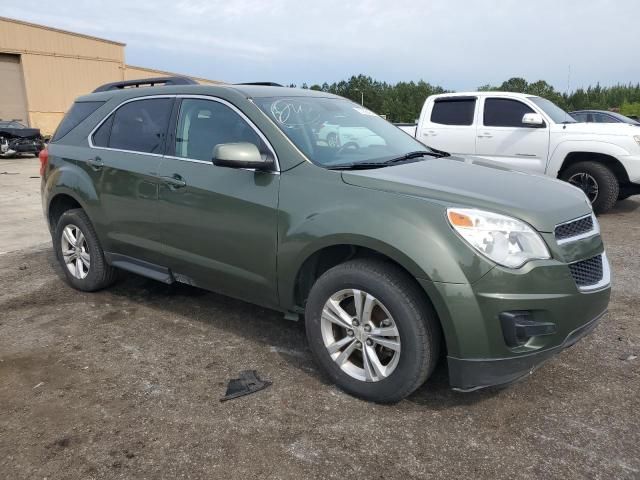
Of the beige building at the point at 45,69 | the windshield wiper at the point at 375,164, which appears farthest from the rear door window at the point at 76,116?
the beige building at the point at 45,69

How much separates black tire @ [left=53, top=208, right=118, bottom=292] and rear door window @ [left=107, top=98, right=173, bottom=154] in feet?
2.41

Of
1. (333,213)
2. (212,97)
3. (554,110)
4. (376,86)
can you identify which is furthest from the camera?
(376,86)

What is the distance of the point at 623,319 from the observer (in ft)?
13.3

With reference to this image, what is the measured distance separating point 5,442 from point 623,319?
163 inches

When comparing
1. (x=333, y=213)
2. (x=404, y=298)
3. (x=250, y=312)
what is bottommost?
(x=250, y=312)

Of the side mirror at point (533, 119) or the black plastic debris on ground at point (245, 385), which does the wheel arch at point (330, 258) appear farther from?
the side mirror at point (533, 119)

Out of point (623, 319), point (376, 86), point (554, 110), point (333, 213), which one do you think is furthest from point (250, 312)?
point (376, 86)

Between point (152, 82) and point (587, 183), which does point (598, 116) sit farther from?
point (152, 82)

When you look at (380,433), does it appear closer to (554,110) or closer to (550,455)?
(550,455)

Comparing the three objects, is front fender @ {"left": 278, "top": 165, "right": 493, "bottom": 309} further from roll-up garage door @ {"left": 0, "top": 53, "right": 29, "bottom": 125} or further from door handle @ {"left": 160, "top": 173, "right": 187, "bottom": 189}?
roll-up garage door @ {"left": 0, "top": 53, "right": 29, "bottom": 125}

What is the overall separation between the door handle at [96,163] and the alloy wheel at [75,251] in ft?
2.07

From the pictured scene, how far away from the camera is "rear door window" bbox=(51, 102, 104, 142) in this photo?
457cm

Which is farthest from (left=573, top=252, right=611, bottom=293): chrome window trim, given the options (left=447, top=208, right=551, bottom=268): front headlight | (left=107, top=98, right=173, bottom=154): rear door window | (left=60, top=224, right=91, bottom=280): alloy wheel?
(left=60, top=224, right=91, bottom=280): alloy wheel

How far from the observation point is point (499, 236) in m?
2.57
